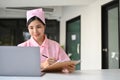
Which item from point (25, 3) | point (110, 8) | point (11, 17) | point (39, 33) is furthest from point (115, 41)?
point (11, 17)

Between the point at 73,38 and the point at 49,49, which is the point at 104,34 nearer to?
the point at 73,38

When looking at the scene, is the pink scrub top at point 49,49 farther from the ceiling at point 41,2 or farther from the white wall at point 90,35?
the ceiling at point 41,2

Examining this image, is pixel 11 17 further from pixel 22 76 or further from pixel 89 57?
pixel 22 76

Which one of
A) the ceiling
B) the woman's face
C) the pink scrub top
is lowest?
the pink scrub top

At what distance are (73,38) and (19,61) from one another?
6.30 meters

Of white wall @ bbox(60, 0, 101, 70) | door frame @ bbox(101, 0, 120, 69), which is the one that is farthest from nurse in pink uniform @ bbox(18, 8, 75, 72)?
white wall @ bbox(60, 0, 101, 70)

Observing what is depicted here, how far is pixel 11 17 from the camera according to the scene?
8.79 metres

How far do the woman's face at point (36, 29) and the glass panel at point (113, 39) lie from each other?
3.18 meters

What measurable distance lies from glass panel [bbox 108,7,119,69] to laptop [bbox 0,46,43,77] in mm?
3747

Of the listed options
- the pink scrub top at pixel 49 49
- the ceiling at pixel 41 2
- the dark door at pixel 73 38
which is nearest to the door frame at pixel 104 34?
the ceiling at pixel 41 2

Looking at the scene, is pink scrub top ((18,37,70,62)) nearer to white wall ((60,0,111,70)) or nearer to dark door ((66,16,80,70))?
white wall ((60,0,111,70))

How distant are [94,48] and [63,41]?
295 centimetres

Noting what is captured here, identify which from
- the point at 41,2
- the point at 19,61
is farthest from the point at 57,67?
the point at 41,2

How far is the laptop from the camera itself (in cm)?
143
